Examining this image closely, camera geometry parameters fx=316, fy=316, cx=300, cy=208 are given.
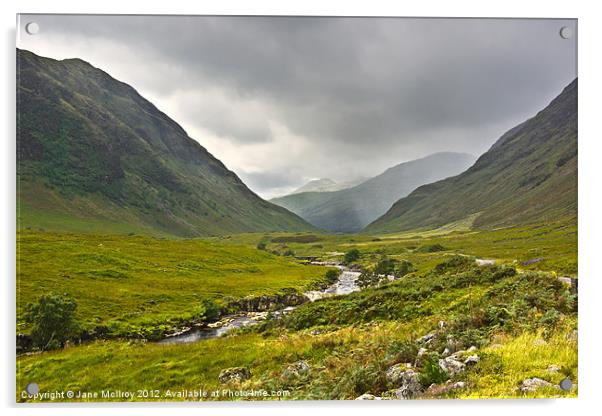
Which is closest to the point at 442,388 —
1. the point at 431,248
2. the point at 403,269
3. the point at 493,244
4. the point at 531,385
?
the point at 531,385

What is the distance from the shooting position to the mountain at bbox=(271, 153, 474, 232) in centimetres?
1184

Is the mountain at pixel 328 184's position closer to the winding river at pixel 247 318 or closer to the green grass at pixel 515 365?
the winding river at pixel 247 318

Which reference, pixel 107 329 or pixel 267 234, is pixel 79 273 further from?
pixel 267 234

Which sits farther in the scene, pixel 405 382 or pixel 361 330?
pixel 361 330

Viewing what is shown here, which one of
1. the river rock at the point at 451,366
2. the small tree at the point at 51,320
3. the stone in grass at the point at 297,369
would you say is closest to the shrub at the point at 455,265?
the river rock at the point at 451,366

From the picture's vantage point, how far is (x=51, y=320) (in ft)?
29.8

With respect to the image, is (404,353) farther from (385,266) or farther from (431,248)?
(431,248)

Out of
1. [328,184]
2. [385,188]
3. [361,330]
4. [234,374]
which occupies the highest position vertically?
[328,184]

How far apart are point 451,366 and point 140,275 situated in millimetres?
11562

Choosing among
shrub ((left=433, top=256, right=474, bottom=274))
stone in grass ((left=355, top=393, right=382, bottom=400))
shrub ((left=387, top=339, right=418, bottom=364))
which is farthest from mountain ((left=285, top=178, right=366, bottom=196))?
stone in grass ((left=355, top=393, right=382, bottom=400))

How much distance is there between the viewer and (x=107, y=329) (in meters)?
10.9

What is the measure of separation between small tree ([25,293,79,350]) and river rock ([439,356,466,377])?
Result: 1032 cm
